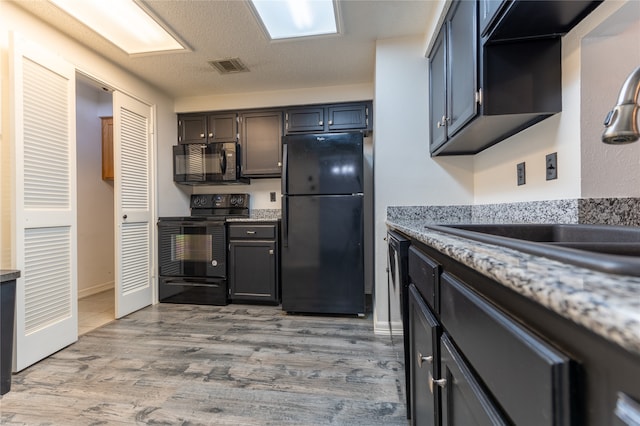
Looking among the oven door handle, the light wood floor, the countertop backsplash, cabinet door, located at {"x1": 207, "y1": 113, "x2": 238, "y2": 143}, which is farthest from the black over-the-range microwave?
the countertop backsplash

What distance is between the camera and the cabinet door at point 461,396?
0.44 meters

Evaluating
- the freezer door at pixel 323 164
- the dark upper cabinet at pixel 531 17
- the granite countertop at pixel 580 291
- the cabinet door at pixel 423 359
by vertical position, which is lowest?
the cabinet door at pixel 423 359

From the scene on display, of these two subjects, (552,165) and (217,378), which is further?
(217,378)

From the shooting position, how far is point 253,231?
2.95 metres

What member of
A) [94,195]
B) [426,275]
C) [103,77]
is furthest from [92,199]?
[426,275]

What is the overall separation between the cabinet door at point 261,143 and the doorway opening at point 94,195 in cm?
172

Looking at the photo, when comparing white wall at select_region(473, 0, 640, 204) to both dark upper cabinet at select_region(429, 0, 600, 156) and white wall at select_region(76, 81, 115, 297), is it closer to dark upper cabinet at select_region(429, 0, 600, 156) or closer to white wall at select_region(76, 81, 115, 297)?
dark upper cabinet at select_region(429, 0, 600, 156)

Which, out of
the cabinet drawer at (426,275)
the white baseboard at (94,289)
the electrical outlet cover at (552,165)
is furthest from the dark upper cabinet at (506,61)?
the white baseboard at (94,289)

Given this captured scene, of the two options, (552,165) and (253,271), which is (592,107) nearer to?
(552,165)

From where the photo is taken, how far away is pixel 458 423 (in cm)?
59

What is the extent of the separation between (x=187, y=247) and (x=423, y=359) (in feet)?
9.33

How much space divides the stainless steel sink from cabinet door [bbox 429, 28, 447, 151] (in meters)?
0.84

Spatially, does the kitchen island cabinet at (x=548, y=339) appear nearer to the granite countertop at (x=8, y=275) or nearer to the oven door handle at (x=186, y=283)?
the granite countertop at (x=8, y=275)

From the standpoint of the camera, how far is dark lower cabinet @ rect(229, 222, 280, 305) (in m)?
2.91
